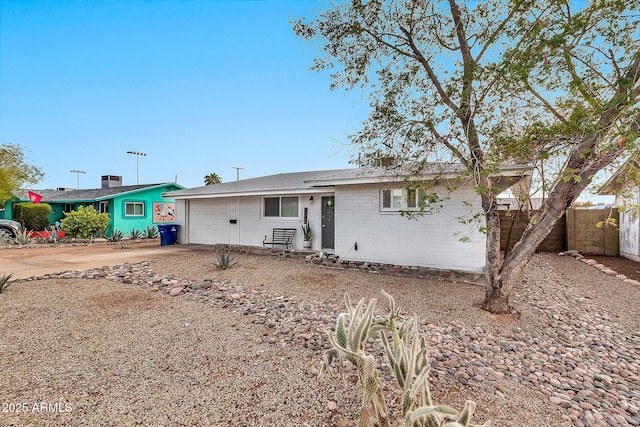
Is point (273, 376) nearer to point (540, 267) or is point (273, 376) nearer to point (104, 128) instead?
point (540, 267)

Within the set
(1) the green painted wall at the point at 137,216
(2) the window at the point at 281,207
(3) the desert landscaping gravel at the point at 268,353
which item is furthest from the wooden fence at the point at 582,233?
(1) the green painted wall at the point at 137,216

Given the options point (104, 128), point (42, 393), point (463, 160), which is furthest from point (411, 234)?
point (104, 128)

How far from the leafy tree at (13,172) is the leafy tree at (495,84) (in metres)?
23.0

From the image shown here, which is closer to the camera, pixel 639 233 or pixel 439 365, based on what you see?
pixel 439 365

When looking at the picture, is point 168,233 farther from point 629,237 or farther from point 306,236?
point 629,237

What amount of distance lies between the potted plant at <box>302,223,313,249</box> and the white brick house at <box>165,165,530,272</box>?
165 mm

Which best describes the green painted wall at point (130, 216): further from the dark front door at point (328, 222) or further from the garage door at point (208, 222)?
the dark front door at point (328, 222)

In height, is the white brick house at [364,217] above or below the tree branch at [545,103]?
below

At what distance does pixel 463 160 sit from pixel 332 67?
3.11 metres

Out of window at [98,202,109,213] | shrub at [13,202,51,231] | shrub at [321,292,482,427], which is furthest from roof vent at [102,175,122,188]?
shrub at [321,292,482,427]

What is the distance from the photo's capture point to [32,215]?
19.3 m

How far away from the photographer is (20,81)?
1291 centimetres

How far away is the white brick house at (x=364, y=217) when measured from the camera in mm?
7855

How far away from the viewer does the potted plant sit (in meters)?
10.9
